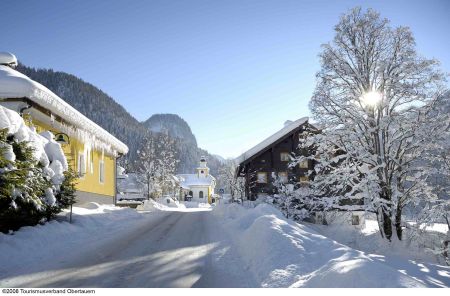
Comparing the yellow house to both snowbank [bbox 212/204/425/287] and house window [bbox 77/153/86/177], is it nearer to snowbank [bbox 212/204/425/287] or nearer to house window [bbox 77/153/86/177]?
house window [bbox 77/153/86/177]

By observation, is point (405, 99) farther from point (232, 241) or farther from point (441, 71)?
point (232, 241)

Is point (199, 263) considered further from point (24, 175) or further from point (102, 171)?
point (102, 171)

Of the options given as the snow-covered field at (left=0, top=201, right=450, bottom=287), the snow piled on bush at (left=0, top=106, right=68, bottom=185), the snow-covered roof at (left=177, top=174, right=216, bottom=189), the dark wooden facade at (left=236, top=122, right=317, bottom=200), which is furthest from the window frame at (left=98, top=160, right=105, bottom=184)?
the snow-covered roof at (left=177, top=174, right=216, bottom=189)

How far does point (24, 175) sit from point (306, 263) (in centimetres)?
617

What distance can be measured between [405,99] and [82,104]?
119427mm

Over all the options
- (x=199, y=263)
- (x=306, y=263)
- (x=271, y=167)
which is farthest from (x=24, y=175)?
(x=271, y=167)

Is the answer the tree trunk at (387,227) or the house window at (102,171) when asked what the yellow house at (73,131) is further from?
the tree trunk at (387,227)

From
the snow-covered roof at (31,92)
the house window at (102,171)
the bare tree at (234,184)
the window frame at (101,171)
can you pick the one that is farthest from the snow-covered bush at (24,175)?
the bare tree at (234,184)

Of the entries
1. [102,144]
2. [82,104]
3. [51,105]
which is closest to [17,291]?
[51,105]

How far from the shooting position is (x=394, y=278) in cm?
425

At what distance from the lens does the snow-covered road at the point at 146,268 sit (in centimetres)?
524

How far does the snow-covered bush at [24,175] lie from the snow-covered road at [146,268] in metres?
1.80

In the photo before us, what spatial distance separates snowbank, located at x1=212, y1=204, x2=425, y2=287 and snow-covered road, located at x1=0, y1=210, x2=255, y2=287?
427mm

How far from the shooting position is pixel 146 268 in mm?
6152
